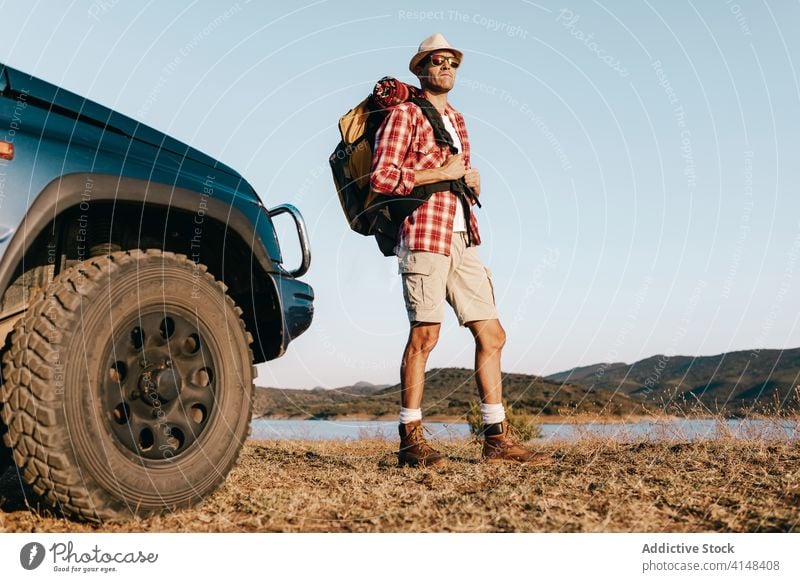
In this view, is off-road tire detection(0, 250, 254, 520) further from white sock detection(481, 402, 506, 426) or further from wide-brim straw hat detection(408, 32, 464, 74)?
wide-brim straw hat detection(408, 32, 464, 74)

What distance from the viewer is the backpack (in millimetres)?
4719

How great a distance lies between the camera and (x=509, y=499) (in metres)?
3.15

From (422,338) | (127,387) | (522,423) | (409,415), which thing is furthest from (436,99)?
(522,423)

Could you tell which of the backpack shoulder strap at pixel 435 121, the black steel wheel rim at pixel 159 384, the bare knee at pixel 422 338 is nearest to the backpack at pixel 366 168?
the backpack shoulder strap at pixel 435 121

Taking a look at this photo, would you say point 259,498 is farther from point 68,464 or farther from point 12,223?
point 12,223

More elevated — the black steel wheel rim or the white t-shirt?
the white t-shirt

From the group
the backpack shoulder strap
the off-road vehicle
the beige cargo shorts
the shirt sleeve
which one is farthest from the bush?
the off-road vehicle

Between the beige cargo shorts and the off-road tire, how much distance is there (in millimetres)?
1688

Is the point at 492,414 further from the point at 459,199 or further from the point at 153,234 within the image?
the point at 153,234

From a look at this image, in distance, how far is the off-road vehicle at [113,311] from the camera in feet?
8.18

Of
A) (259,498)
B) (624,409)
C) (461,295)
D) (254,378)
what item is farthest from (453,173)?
(624,409)

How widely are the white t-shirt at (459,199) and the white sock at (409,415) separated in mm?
1294

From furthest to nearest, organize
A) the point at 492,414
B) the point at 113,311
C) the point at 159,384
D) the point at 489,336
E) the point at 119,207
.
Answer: the point at 489,336 → the point at 492,414 → the point at 119,207 → the point at 159,384 → the point at 113,311

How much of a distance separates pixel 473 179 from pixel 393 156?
64cm
